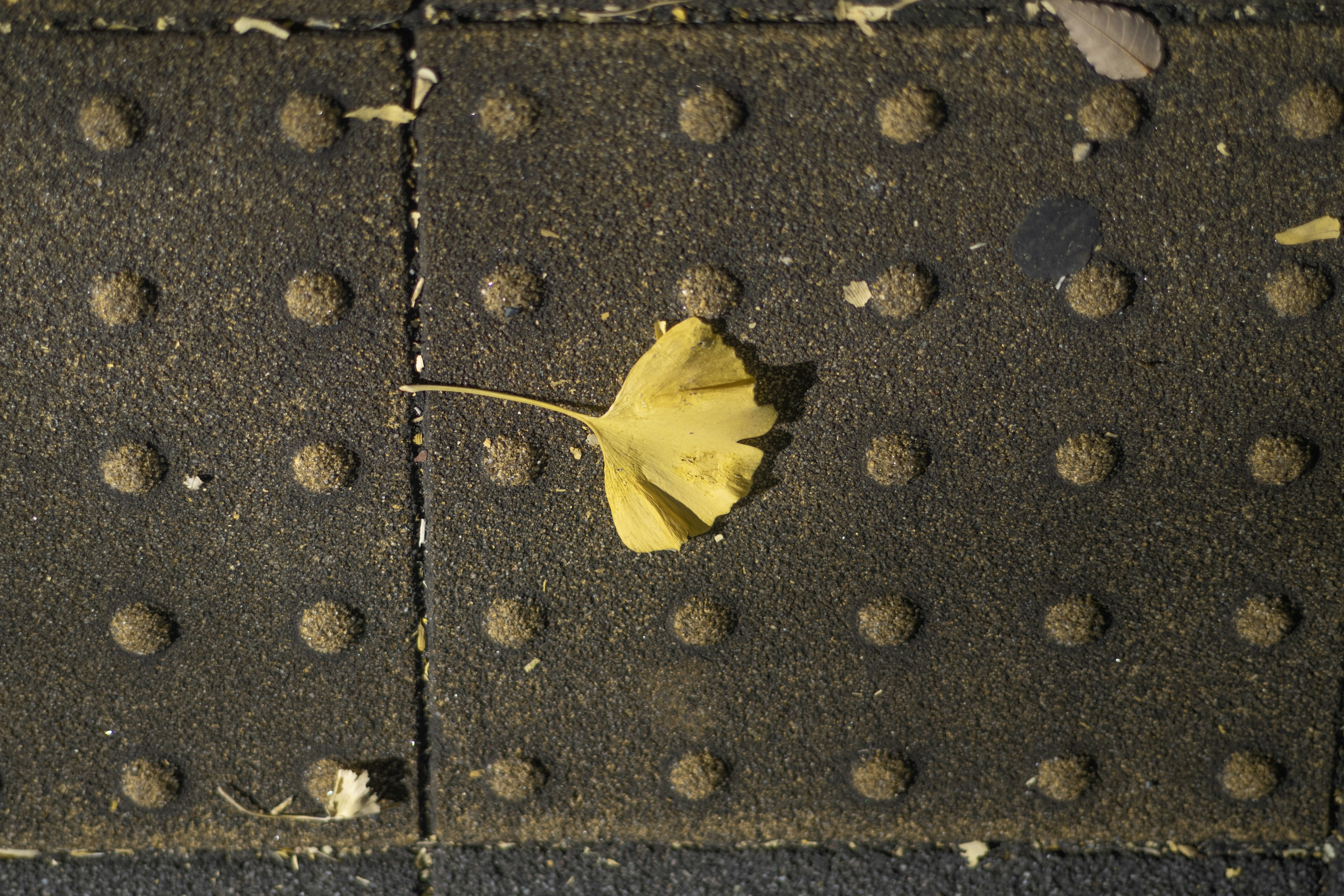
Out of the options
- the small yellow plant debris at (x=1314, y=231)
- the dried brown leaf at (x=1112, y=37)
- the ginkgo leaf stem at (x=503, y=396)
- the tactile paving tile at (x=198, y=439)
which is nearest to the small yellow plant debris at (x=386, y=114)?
the tactile paving tile at (x=198, y=439)

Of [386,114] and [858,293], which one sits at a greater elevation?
[386,114]

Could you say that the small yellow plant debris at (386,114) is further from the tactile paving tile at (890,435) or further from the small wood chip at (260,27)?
the small wood chip at (260,27)

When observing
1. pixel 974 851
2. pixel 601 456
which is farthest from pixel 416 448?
pixel 974 851

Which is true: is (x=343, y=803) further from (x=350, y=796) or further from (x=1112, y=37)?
(x=1112, y=37)

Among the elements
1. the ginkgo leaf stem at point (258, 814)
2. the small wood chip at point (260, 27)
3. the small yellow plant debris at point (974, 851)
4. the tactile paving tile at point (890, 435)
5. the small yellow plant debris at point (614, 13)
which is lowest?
the small yellow plant debris at point (974, 851)

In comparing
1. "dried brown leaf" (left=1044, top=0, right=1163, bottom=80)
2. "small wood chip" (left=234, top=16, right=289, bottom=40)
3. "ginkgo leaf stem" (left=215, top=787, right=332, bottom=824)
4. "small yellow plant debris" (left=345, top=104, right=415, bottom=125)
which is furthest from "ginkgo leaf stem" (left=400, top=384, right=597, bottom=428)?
"dried brown leaf" (left=1044, top=0, right=1163, bottom=80)

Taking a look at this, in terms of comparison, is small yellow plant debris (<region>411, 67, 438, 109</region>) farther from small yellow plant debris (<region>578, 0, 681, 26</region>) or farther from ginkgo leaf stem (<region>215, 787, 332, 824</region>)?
ginkgo leaf stem (<region>215, 787, 332, 824</region>)
